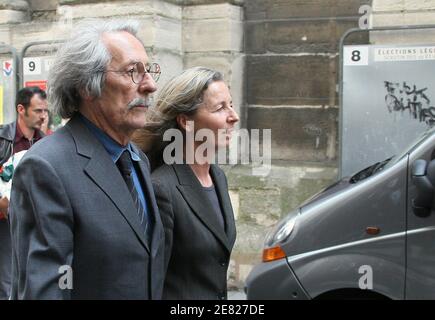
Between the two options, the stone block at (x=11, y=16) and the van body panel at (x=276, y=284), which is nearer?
the van body panel at (x=276, y=284)

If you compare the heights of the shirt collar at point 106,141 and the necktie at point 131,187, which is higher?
the shirt collar at point 106,141

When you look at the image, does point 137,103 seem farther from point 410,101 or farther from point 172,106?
point 410,101

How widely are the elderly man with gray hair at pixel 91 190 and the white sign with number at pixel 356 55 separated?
4.37 meters

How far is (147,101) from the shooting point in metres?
2.36

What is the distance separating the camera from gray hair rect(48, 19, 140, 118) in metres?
2.25

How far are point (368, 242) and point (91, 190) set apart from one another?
247 cm

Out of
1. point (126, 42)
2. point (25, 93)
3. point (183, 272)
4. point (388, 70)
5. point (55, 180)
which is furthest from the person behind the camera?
point (388, 70)

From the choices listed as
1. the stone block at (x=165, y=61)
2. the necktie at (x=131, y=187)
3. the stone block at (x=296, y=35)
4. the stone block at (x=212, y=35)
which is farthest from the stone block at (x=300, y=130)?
the necktie at (x=131, y=187)

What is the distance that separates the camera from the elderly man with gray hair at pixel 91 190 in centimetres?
202

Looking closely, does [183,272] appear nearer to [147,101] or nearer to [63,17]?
[147,101]

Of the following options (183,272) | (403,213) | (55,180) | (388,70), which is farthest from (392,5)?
(55,180)

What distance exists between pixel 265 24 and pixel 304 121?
3.70 ft

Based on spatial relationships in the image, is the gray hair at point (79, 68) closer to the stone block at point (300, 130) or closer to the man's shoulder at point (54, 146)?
the man's shoulder at point (54, 146)

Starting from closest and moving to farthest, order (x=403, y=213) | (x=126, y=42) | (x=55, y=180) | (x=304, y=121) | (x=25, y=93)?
(x=55, y=180) → (x=126, y=42) → (x=403, y=213) → (x=25, y=93) → (x=304, y=121)
